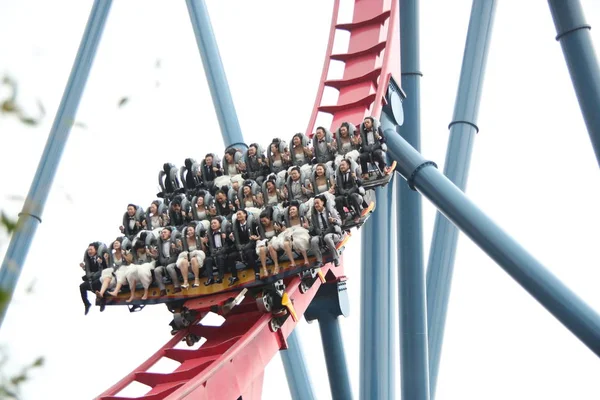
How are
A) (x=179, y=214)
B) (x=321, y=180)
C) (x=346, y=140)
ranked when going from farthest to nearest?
(x=179, y=214)
(x=346, y=140)
(x=321, y=180)

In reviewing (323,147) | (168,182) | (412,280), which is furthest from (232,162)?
(412,280)

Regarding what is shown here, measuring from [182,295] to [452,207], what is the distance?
1.82 m

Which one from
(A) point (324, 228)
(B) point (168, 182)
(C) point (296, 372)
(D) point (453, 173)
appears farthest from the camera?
(C) point (296, 372)

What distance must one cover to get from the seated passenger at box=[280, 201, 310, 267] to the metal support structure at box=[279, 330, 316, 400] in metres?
1.96

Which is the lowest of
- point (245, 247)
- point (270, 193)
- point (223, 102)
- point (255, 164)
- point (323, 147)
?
point (245, 247)

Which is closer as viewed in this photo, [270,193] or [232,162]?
[270,193]

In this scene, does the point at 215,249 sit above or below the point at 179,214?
below

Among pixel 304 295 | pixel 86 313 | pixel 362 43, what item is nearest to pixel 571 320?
pixel 304 295

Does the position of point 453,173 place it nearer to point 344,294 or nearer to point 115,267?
point 344,294

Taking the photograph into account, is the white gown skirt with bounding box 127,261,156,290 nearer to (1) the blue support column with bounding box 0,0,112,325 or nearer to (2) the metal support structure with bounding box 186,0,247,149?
(1) the blue support column with bounding box 0,0,112,325

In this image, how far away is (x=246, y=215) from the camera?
5.71 meters

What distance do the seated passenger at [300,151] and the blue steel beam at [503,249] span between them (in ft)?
2.15

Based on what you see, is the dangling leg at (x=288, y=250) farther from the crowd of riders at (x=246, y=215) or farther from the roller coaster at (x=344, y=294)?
the roller coaster at (x=344, y=294)

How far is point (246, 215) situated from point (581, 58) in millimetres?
2239
